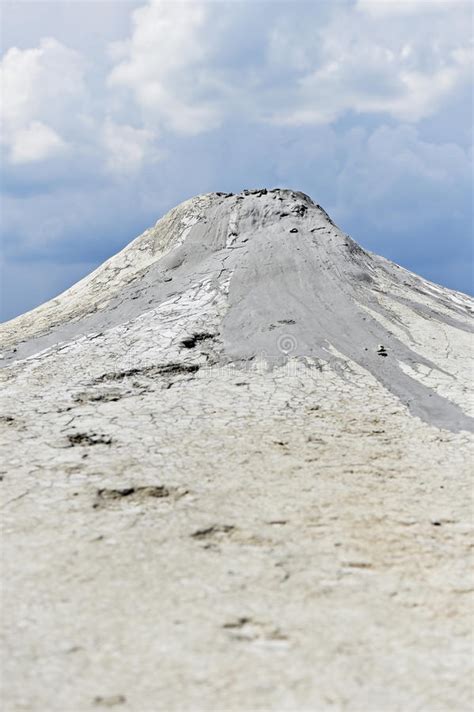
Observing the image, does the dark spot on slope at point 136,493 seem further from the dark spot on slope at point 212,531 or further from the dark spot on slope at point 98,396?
the dark spot on slope at point 98,396

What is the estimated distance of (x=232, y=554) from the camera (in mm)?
4246

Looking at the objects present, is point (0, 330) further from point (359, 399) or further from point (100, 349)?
point (359, 399)

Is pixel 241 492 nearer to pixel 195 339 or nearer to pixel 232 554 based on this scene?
pixel 232 554

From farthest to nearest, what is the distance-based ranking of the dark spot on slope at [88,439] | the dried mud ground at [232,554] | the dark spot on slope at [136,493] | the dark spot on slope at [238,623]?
1. the dark spot on slope at [88,439]
2. the dark spot on slope at [136,493]
3. the dark spot on slope at [238,623]
4. the dried mud ground at [232,554]

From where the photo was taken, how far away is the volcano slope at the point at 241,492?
326 cm

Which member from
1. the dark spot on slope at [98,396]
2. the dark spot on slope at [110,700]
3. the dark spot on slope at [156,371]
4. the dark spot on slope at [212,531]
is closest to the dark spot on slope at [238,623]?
the dark spot on slope at [110,700]

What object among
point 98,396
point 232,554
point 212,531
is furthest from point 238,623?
point 98,396

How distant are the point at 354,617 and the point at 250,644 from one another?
63 centimetres

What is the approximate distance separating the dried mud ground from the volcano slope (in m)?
0.01

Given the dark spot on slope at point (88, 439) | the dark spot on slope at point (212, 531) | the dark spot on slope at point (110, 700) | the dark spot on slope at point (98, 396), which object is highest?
the dark spot on slope at point (98, 396)

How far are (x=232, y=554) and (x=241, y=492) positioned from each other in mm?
926

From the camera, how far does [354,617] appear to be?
146 inches

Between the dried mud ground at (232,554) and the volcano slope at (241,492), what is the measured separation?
0.05 feet

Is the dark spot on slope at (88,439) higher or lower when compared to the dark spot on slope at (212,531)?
higher
